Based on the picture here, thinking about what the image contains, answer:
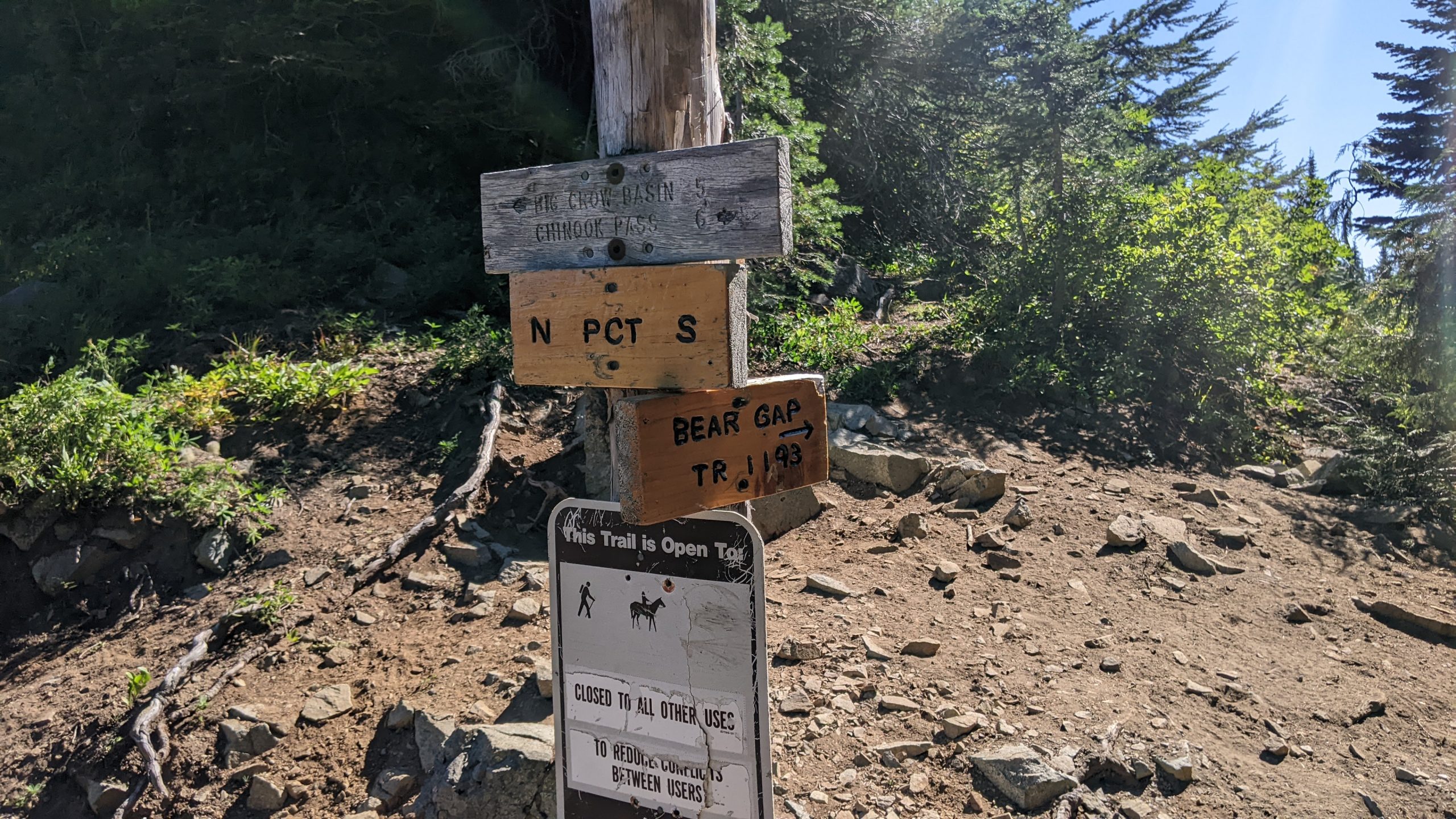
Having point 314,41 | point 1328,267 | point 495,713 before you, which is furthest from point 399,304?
point 1328,267

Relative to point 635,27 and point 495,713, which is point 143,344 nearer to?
point 495,713

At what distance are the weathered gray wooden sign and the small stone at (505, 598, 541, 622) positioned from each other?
103 inches

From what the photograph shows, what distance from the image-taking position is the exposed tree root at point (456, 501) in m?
4.86

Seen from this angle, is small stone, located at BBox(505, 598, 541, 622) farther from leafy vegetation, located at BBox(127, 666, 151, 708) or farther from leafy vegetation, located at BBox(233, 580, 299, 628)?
leafy vegetation, located at BBox(127, 666, 151, 708)

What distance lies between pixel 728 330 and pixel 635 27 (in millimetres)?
825

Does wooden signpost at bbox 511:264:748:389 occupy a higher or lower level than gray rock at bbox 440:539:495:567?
higher

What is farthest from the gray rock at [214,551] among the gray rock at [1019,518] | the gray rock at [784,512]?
the gray rock at [1019,518]

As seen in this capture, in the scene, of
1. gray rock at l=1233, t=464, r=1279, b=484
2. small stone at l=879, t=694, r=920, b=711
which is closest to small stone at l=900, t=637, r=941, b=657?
small stone at l=879, t=694, r=920, b=711

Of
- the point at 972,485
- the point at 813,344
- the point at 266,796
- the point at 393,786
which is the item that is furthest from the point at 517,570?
the point at 813,344

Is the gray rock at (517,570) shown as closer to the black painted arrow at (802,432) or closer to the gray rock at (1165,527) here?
the black painted arrow at (802,432)

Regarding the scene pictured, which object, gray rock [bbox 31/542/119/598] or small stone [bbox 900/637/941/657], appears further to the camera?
gray rock [bbox 31/542/119/598]

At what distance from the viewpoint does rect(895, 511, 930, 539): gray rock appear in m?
5.04

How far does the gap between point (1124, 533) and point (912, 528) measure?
119 centimetres

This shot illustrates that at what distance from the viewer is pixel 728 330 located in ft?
6.31
